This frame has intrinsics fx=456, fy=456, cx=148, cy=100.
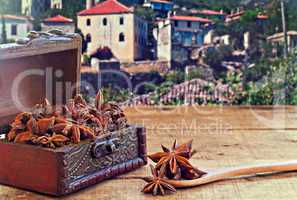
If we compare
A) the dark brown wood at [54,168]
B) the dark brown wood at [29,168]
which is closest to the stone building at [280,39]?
the dark brown wood at [54,168]

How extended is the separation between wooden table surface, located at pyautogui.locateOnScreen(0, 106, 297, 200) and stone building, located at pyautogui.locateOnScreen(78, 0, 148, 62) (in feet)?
2.01

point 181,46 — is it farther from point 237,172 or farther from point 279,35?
point 237,172

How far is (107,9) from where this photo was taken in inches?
98.1

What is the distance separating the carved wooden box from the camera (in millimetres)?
820

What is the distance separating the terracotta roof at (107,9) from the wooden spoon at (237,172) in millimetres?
1686

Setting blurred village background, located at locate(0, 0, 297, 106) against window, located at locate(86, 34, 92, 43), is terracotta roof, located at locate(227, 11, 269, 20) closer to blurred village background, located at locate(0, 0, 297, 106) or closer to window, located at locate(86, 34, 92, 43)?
blurred village background, located at locate(0, 0, 297, 106)

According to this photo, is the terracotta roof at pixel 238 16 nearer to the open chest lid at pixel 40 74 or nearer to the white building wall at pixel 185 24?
the white building wall at pixel 185 24

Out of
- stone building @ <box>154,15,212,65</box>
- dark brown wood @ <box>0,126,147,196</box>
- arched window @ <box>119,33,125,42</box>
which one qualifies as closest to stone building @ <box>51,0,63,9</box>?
arched window @ <box>119,33,125,42</box>

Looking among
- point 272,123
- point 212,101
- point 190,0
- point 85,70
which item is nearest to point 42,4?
point 85,70

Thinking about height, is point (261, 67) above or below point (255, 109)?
above

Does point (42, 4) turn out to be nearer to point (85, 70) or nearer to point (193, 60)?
point (85, 70)

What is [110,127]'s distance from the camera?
0.99 m

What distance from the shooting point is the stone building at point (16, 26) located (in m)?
2.39

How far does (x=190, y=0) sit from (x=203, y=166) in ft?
5.70
